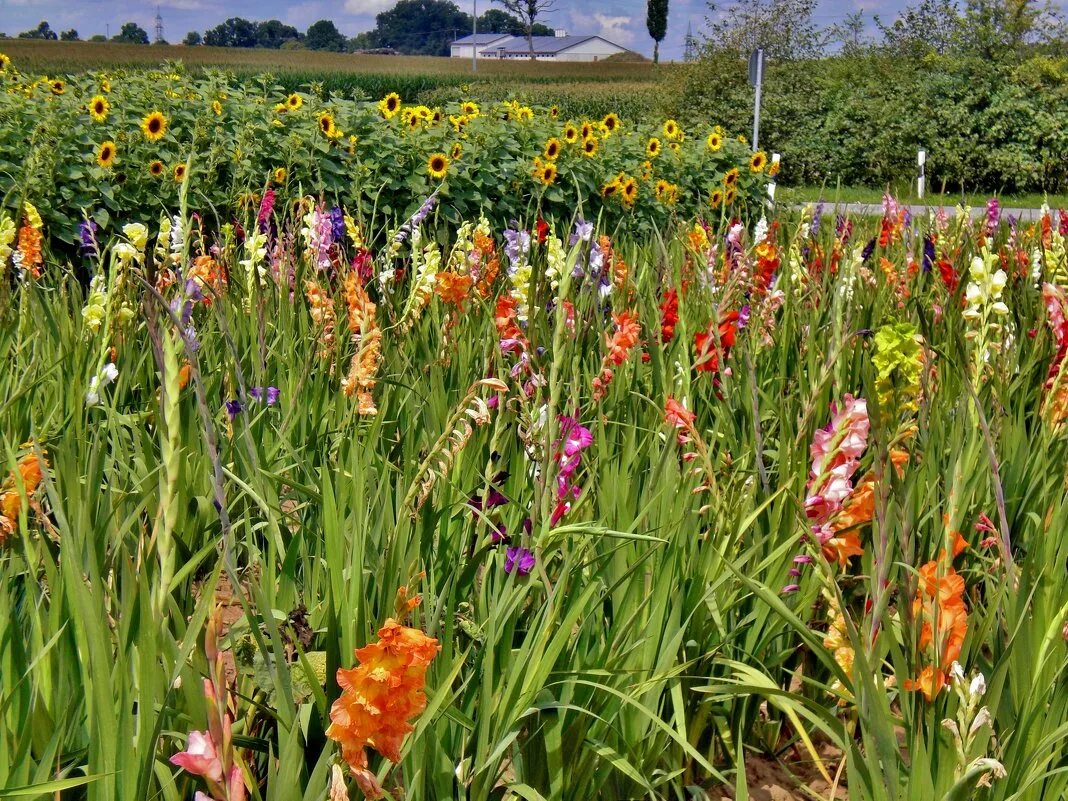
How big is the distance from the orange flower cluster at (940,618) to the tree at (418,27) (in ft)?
576

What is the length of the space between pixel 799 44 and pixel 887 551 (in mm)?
28586

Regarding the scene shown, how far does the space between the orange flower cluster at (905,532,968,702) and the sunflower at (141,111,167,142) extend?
5.49 metres

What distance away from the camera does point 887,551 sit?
3.56 feet

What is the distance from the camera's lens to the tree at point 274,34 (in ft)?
488

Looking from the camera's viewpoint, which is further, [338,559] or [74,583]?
[338,559]

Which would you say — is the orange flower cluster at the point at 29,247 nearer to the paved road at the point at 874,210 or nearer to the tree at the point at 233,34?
the paved road at the point at 874,210

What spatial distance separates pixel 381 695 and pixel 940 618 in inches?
28.3

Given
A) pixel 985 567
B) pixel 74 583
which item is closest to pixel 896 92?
pixel 985 567

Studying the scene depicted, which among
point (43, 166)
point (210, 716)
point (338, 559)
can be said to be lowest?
point (338, 559)

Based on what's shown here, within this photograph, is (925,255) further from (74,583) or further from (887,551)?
(74,583)

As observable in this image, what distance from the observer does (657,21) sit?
101188 millimetres

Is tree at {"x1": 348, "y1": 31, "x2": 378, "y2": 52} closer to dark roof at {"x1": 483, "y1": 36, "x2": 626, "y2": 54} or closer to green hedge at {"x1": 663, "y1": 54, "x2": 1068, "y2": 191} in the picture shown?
dark roof at {"x1": 483, "y1": 36, "x2": 626, "y2": 54}

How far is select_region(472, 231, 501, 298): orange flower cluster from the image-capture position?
355 centimetres

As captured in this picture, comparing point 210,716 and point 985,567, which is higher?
point 210,716
